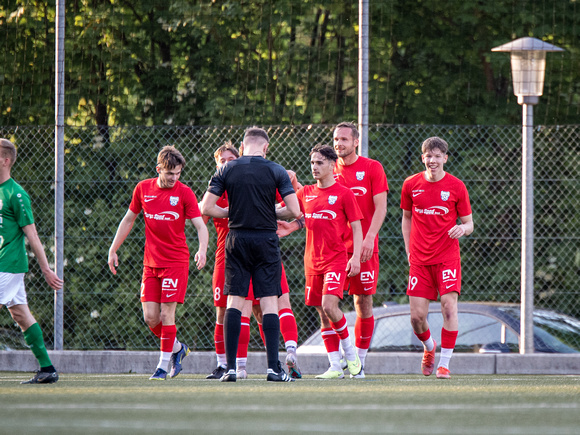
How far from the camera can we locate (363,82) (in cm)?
1033

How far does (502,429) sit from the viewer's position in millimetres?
4207

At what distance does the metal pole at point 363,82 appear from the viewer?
402 inches

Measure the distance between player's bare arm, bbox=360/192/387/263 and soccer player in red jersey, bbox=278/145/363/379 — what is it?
150 millimetres

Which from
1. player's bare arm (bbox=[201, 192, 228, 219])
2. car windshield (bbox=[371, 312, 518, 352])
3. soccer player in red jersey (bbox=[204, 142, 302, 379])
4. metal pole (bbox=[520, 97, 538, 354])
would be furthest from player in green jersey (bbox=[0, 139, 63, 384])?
metal pole (bbox=[520, 97, 538, 354])

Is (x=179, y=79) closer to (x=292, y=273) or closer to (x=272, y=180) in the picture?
(x=292, y=273)

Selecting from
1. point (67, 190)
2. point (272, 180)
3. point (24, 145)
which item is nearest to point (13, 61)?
point (24, 145)

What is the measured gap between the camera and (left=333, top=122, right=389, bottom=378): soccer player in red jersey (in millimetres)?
8672

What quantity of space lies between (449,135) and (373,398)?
5765 mm

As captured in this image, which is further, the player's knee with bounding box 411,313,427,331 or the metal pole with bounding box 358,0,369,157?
the metal pole with bounding box 358,0,369,157

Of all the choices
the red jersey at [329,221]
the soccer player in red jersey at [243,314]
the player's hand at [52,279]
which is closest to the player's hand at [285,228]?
the red jersey at [329,221]

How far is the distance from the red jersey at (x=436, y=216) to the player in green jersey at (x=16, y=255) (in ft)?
10.1

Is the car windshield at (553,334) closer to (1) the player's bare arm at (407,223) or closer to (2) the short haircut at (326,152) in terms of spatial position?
(1) the player's bare arm at (407,223)

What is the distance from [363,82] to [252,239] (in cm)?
→ 352

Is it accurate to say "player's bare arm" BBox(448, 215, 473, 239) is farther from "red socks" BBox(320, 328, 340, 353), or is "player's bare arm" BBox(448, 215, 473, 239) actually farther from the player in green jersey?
the player in green jersey
